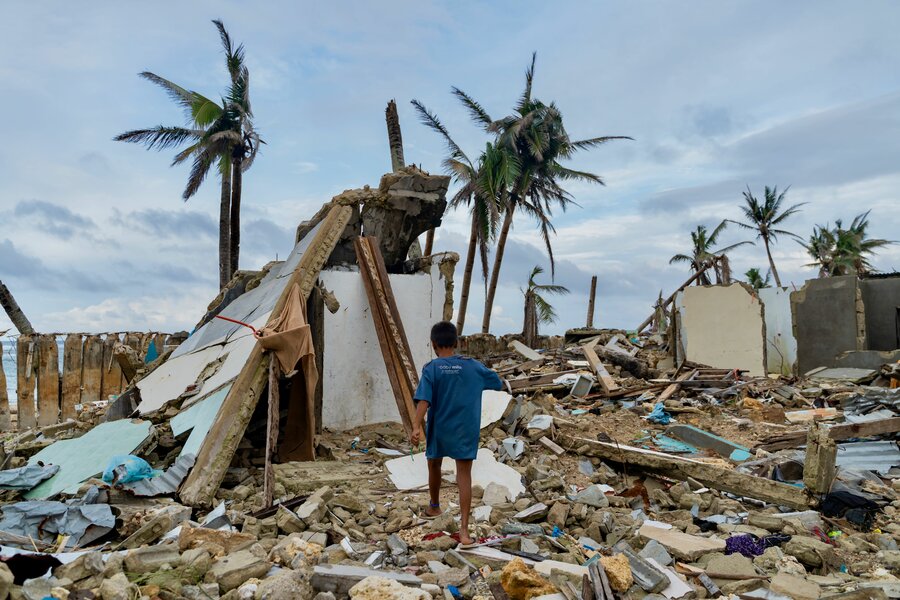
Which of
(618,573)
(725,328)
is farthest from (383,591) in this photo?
(725,328)

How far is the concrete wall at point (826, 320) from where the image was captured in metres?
14.3

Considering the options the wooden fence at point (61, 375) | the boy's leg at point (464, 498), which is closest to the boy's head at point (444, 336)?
the boy's leg at point (464, 498)

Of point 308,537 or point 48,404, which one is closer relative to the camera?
point 308,537

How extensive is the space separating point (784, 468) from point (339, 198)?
20.3 ft

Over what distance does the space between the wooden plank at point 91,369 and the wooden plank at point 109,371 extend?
0.23 feet

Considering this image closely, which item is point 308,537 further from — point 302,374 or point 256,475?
point 302,374

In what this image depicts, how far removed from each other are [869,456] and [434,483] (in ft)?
17.8

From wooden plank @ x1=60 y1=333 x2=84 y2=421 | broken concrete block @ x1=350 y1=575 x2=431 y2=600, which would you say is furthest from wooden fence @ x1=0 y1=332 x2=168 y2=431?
broken concrete block @ x1=350 y1=575 x2=431 y2=600

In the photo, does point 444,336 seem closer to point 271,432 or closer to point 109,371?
point 271,432

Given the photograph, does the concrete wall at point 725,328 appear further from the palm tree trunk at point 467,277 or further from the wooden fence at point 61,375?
the wooden fence at point 61,375

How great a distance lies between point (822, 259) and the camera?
128 ft

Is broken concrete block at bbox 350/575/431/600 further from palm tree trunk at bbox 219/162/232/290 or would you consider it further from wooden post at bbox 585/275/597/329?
wooden post at bbox 585/275/597/329

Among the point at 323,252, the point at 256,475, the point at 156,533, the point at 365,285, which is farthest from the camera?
the point at 365,285

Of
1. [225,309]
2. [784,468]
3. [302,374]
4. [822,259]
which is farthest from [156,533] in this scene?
[822,259]
